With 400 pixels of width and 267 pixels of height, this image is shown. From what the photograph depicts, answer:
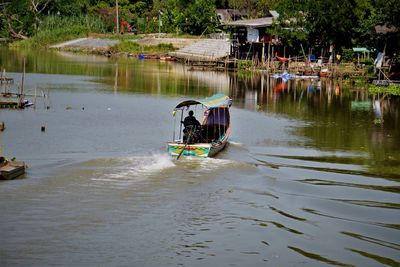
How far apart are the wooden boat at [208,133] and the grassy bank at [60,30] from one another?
198 feet

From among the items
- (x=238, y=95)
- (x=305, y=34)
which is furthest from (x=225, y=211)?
(x=305, y=34)

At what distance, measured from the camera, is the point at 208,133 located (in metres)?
22.8

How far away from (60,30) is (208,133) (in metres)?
63.1

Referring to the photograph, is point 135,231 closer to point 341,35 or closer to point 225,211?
point 225,211

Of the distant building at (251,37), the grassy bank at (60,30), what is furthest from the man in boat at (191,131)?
the grassy bank at (60,30)

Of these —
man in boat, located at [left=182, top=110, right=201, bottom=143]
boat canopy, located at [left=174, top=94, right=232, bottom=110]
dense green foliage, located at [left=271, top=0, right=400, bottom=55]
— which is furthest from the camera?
dense green foliage, located at [left=271, top=0, right=400, bottom=55]

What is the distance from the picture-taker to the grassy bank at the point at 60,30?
81562 millimetres

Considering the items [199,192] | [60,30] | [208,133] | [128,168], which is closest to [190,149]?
[128,168]

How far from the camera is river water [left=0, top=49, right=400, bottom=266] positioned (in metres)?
12.8

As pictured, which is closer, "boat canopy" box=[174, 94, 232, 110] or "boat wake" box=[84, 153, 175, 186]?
"boat wake" box=[84, 153, 175, 186]

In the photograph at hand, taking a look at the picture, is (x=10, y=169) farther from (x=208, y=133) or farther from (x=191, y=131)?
(x=208, y=133)

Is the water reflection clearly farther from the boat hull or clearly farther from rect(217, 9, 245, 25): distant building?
rect(217, 9, 245, 25): distant building

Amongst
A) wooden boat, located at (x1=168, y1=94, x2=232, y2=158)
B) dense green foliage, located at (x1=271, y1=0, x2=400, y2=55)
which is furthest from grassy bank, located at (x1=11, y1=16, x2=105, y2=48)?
wooden boat, located at (x1=168, y1=94, x2=232, y2=158)

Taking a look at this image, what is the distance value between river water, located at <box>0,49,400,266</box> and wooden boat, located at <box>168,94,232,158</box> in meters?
0.40
